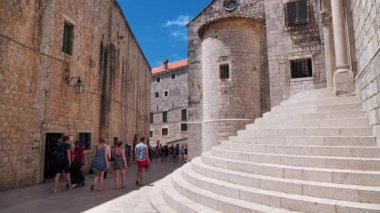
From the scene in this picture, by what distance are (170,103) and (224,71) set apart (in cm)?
2285

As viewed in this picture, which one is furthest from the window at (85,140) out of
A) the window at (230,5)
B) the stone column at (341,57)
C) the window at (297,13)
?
the window at (297,13)

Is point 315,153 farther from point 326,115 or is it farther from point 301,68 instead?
point 301,68

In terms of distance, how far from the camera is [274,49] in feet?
49.1

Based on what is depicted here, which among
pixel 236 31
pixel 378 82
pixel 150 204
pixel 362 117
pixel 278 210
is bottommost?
pixel 150 204

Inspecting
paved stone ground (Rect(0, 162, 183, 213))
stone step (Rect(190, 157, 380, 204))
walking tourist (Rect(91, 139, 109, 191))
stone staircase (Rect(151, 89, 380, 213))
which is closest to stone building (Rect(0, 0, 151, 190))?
paved stone ground (Rect(0, 162, 183, 213))

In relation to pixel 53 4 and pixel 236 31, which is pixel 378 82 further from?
pixel 236 31

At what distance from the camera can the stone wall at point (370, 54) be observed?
4128 mm

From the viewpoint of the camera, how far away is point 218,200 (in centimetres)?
431

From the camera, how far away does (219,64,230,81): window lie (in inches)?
599

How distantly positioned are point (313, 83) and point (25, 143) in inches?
515

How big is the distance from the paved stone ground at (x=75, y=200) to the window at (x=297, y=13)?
12.1 m

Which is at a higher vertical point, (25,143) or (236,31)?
(236,31)

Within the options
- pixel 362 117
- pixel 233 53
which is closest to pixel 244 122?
pixel 233 53

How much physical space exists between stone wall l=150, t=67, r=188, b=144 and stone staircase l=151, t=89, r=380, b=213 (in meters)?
28.5
